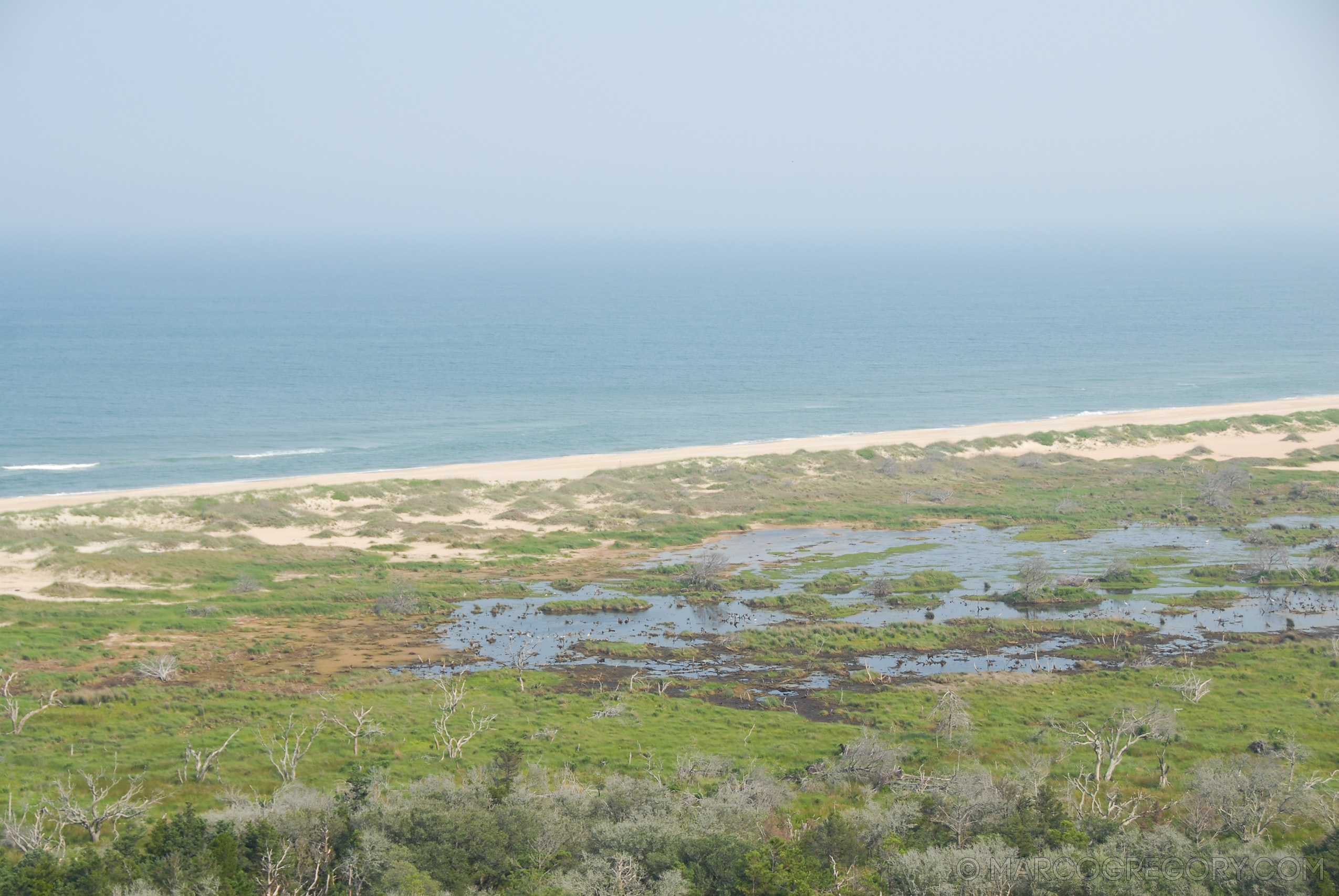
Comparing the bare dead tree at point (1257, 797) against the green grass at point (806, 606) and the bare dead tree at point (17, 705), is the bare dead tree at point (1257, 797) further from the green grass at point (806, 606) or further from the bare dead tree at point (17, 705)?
the bare dead tree at point (17, 705)

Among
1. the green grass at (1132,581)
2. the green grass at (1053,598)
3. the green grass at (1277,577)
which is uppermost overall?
the green grass at (1277,577)

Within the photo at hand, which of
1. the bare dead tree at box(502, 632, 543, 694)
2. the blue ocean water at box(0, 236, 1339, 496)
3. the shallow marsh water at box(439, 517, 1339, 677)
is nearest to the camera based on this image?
the bare dead tree at box(502, 632, 543, 694)

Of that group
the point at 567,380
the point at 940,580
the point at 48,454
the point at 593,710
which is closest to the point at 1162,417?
the point at 940,580

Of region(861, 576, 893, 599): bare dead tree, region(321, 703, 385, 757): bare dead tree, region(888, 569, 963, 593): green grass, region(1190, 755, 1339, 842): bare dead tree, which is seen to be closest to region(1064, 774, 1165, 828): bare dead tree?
region(1190, 755, 1339, 842): bare dead tree

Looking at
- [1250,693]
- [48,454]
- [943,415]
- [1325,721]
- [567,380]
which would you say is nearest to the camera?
[1325,721]

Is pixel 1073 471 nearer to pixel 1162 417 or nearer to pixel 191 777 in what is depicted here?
pixel 1162 417

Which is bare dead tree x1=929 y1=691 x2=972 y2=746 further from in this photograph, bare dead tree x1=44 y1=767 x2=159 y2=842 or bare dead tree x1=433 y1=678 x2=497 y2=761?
bare dead tree x1=44 y1=767 x2=159 y2=842

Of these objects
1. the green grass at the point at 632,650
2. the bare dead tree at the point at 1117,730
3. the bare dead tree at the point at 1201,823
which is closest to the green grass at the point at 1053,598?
the bare dead tree at the point at 1117,730
